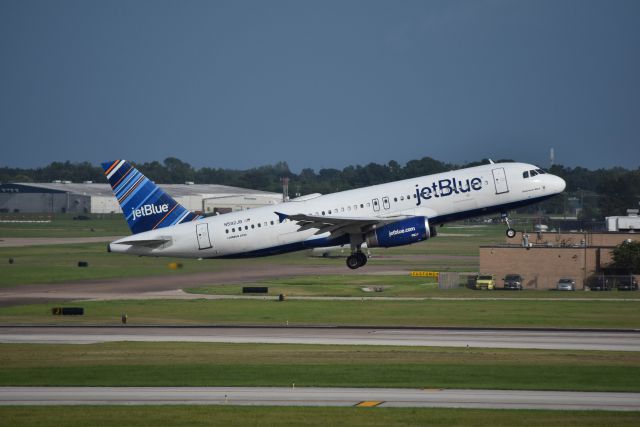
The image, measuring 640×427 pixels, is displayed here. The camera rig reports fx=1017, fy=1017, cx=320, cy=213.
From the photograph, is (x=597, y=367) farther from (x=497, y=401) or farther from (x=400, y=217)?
(x=400, y=217)

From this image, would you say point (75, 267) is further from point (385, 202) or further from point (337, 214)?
point (385, 202)

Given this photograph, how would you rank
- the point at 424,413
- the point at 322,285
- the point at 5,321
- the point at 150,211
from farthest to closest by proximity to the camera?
the point at 322,285 → the point at 150,211 → the point at 5,321 → the point at 424,413

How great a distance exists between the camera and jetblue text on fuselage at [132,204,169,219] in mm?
66125

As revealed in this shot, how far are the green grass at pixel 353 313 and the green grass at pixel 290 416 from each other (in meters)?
25.2

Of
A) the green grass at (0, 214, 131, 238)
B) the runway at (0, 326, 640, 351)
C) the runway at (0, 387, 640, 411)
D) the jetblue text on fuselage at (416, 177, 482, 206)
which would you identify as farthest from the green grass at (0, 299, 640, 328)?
the green grass at (0, 214, 131, 238)

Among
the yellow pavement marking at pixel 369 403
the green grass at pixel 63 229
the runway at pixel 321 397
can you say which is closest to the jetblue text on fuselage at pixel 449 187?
the runway at pixel 321 397

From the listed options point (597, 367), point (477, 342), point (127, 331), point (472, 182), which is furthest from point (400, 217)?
point (597, 367)

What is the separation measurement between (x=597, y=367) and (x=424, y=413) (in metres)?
12.1

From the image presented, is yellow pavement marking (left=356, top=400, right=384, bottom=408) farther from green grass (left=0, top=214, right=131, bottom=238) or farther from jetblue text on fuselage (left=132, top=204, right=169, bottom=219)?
green grass (left=0, top=214, right=131, bottom=238)

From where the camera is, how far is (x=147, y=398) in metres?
35.9

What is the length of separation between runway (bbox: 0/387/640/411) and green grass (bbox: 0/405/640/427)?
97cm

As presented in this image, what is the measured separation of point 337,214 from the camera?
207 feet

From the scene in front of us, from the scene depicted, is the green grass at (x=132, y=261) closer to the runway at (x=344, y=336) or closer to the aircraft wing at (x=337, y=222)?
the aircraft wing at (x=337, y=222)

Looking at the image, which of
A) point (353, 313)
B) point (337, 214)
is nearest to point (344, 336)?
point (353, 313)
